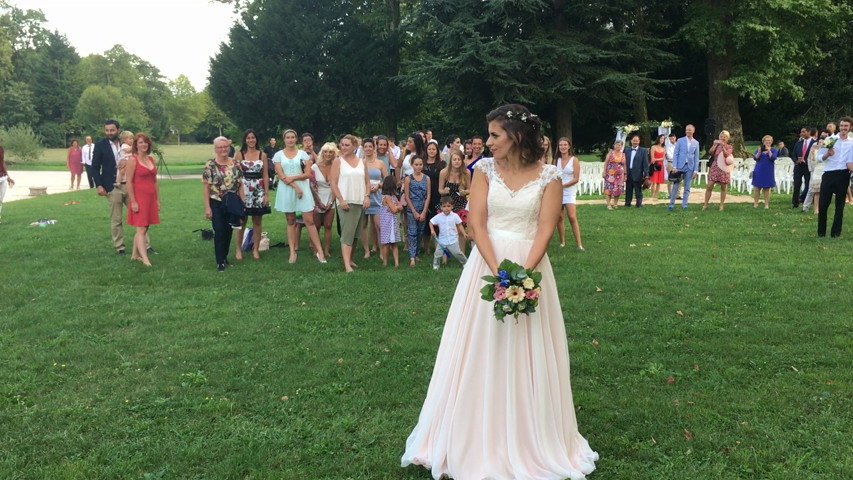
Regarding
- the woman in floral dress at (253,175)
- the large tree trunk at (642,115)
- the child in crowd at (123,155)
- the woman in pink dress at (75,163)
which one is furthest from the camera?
the large tree trunk at (642,115)

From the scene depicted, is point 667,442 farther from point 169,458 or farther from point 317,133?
point 317,133

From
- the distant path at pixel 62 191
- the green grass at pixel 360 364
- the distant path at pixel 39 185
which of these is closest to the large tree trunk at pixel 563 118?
the distant path at pixel 62 191

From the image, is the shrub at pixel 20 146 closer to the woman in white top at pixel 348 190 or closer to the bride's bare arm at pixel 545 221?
the woman in white top at pixel 348 190

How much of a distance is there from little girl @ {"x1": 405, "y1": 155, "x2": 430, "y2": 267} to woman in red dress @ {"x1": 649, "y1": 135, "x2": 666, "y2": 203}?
10.6m

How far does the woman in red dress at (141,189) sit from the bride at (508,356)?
7.45m

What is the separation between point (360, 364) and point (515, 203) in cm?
248

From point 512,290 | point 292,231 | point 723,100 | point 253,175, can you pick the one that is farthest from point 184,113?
point 512,290

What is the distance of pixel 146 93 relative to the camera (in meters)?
96.1

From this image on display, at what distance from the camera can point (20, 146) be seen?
154ft

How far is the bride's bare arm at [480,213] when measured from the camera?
3.57m

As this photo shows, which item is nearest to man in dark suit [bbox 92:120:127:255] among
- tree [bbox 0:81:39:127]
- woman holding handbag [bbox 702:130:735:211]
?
woman holding handbag [bbox 702:130:735:211]

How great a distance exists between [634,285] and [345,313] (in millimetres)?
3693

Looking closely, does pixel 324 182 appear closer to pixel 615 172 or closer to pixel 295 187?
pixel 295 187

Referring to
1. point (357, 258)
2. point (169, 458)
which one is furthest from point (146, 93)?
point (169, 458)
